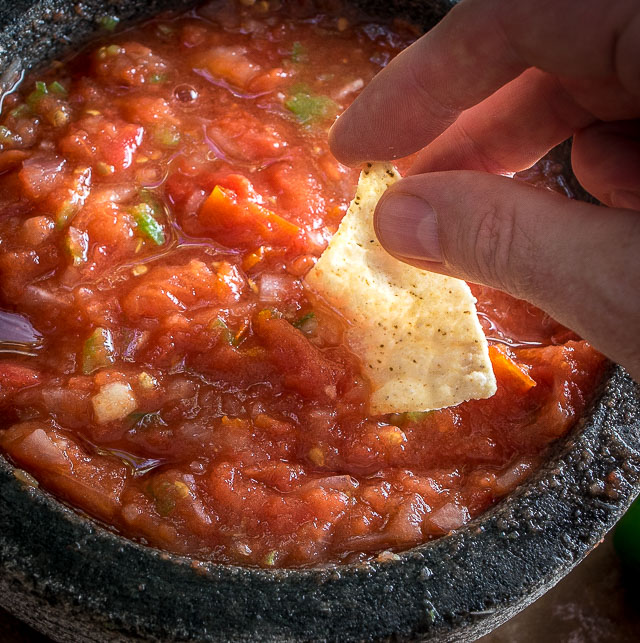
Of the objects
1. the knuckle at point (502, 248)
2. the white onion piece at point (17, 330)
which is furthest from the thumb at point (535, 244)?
the white onion piece at point (17, 330)

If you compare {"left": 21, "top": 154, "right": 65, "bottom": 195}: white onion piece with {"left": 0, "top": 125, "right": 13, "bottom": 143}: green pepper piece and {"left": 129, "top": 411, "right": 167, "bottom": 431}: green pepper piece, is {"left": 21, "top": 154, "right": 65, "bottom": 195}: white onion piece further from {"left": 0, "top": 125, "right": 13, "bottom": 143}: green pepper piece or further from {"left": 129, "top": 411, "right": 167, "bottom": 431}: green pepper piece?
{"left": 129, "top": 411, "right": 167, "bottom": 431}: green pepper piece

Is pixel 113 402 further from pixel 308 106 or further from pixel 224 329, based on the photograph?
pixel 308 106

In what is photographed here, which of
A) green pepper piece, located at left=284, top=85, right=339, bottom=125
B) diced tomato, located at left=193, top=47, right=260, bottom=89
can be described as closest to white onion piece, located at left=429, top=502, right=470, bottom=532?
green pepper piece, located at left=284, top=85, right=339, bottom=125

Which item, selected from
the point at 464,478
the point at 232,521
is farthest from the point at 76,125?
the point at 464,478

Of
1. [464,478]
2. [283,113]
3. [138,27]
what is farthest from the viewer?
[138,27]

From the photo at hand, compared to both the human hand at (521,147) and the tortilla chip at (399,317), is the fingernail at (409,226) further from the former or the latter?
the tortilla chip at (399,317)

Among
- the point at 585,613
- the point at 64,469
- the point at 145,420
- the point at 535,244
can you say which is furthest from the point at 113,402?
the point at 585,613

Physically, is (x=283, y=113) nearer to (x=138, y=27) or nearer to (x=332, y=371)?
(x=138, y=27)
